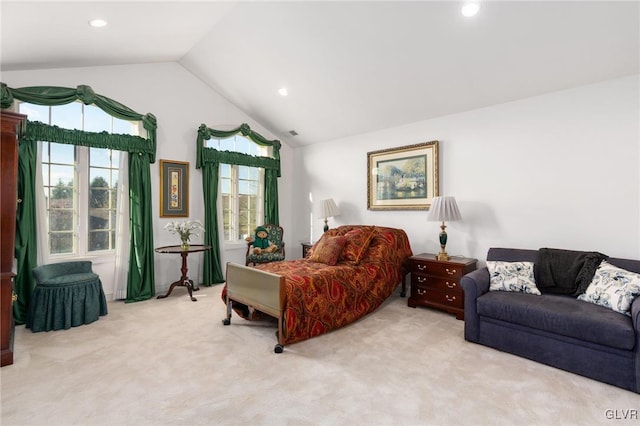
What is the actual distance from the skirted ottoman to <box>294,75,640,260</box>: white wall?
3784mm

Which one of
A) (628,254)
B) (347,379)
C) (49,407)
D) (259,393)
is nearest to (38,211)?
(49,407)

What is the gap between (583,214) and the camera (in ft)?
10.5

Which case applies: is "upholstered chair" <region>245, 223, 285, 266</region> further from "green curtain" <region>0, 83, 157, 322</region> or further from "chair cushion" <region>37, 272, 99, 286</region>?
"chair cushion" <region>37, 272, 99, 286</region>

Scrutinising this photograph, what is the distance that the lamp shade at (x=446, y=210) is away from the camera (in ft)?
12.2

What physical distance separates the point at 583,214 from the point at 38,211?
228 inches

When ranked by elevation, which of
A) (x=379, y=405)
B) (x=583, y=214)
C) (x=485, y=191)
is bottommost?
(x=379, y=405)

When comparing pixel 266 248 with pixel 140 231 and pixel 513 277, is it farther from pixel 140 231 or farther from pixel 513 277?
pixel 513 277

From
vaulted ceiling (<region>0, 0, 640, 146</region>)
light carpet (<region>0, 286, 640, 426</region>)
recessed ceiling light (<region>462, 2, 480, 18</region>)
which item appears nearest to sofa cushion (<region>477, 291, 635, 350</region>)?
light carpet (<region>0, 286, 640, 426</region>)

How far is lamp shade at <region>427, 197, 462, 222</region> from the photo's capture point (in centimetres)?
372

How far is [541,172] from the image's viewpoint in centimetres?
345

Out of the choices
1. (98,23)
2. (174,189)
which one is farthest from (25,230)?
(98,23)

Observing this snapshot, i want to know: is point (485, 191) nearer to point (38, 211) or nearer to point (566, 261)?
point (566, 261)

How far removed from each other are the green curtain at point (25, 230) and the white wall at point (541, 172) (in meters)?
4.35

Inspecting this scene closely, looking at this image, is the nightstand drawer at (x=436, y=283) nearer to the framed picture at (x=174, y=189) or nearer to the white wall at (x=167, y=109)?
the white wall at (x=167, y=109)
